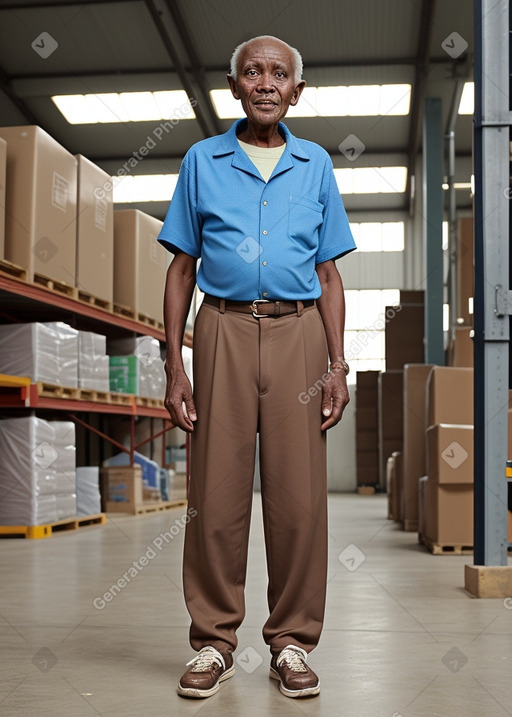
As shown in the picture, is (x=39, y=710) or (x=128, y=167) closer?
(x=39, y=710)

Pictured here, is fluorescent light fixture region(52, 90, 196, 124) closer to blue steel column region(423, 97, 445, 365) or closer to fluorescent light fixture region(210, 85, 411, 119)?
fluorescent light fixture region(210, 85, 411, 119)

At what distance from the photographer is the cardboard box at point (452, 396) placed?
6.35 m

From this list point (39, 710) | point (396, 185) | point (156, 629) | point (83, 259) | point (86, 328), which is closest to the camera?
point (39, 710)

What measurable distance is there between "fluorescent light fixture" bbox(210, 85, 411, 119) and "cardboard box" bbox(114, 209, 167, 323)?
489 cm

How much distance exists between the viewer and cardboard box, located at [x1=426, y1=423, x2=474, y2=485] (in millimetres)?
5816

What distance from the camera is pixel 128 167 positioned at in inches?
671

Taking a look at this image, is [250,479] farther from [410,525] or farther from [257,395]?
[410,525]

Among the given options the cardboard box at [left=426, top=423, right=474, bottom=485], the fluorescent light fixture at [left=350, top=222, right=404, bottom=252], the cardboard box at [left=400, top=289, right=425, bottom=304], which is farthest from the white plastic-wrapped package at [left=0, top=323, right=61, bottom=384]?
the fluorescent light fixture at [left=350, top=222, right=404, bottom=252]

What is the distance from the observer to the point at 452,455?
19.2 ft

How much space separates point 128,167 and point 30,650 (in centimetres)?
1482

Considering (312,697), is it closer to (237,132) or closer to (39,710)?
(39,710)

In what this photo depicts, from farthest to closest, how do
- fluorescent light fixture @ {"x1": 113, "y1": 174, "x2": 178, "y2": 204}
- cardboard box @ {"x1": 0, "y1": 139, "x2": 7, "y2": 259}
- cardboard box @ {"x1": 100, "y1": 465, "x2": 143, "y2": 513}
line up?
fluorescent light fixture @ {"x1": 113, "y1": 174, "x2": 178, "y2": 204} < cardboard box @ {"x1": 100, "y1": 465, "x2": 143, "y2": 513} < cardboard box @ {"x1": 0, "y1": 139, "x2": 7, "y2": 259}

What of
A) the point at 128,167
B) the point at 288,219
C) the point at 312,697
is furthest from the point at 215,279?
the point at 128,167

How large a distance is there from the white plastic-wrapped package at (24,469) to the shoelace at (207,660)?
16.1 ft
